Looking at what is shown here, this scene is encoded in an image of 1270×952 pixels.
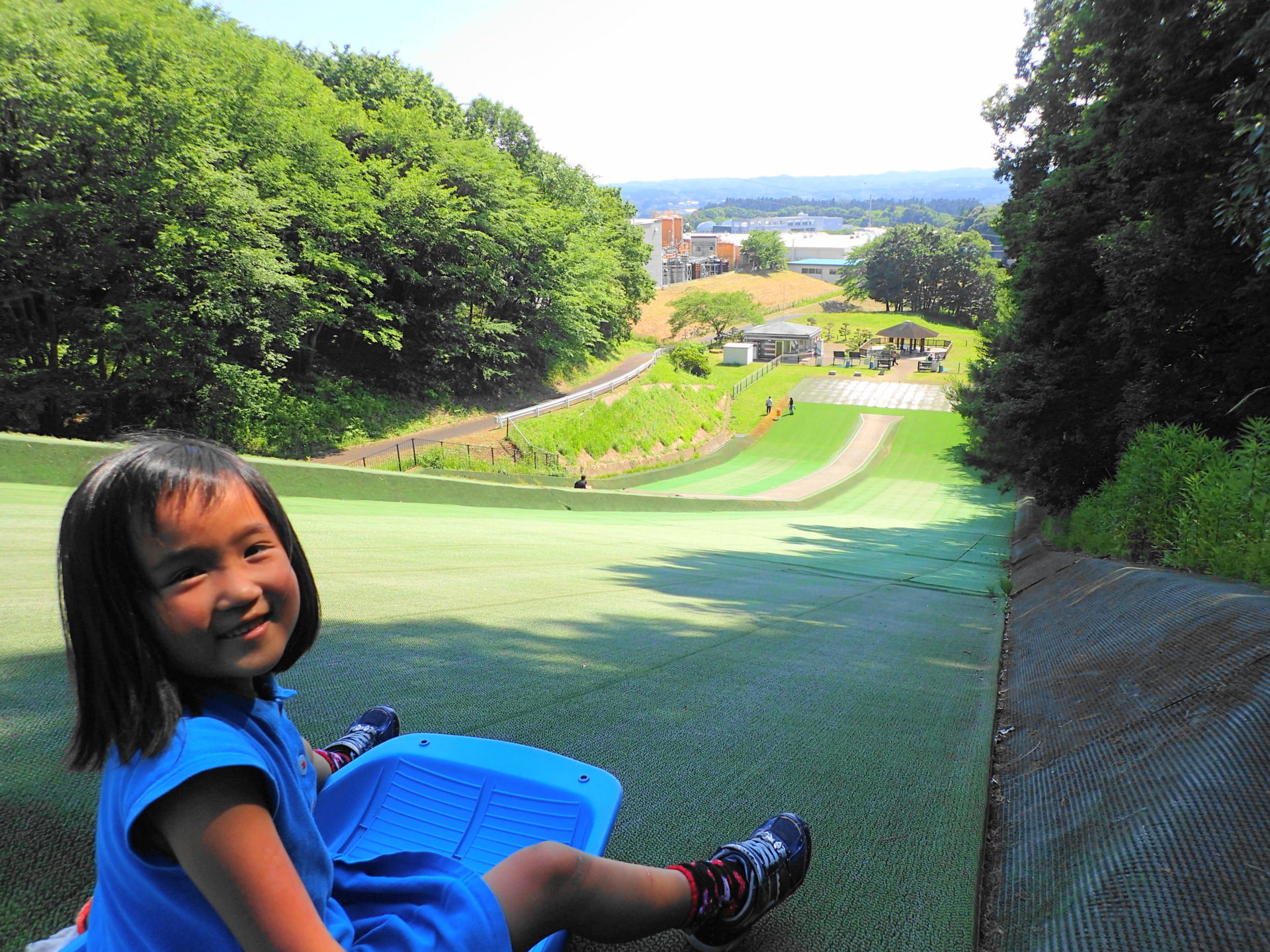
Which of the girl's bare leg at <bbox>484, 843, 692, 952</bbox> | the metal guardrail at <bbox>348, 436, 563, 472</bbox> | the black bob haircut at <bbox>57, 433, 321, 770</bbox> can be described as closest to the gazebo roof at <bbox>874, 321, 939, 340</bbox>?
the metal guardrail at <bbox>348, 436, 563, 472</bbox>

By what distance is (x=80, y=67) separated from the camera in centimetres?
1733

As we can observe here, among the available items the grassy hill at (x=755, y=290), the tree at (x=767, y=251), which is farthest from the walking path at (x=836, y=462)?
the tree at (x=767, y=251)

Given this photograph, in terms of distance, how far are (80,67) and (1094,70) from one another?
2138 centimetres

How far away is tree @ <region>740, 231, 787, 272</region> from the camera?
144 m

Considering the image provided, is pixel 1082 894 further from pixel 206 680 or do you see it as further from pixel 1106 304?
pixel 1106 304

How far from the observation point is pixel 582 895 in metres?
1.42

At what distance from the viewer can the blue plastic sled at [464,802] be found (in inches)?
68.7

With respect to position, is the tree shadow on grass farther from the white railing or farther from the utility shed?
the utility shed

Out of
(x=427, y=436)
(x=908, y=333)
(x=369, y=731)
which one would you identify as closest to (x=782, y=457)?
(x=427, y=436)

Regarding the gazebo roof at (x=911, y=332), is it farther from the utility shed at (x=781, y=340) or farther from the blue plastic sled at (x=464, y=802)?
the blue plastic sled at (x=464, y=802)

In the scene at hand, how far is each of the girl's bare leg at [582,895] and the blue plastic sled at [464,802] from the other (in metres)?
0.19

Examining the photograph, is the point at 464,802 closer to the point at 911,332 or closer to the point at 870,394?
the point at 870,394

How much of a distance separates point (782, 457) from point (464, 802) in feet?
113

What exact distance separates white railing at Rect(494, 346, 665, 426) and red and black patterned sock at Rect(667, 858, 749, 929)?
27.3 meters
